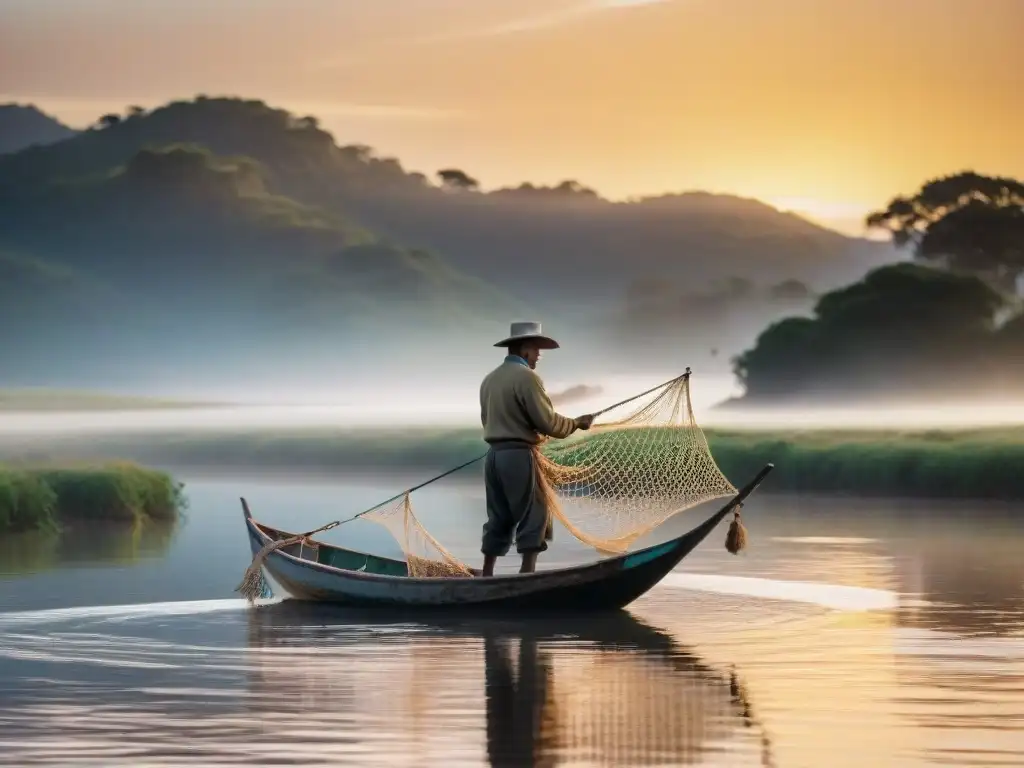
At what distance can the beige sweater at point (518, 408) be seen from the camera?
53.7ft

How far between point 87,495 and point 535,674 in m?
17.7

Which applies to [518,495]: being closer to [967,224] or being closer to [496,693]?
[496,693]

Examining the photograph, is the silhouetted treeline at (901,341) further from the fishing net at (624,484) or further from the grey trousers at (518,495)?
the grey trousers at (518,495)

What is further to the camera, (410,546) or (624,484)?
(410,546)

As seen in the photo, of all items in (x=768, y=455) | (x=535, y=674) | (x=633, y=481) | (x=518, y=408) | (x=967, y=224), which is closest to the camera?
(x=535, y=674)

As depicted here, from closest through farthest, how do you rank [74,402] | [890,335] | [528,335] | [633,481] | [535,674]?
[535,674], [528,335], [633,481], [890,335], [74,402]

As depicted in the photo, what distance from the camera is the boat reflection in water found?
10727 mm

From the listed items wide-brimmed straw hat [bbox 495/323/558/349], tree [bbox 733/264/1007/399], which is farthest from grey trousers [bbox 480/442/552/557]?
tree [bbox 733/264/1007/399]

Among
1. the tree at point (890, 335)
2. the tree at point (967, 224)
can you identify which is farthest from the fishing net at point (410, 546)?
the tree at point (967, 224)

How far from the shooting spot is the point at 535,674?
13500 mm

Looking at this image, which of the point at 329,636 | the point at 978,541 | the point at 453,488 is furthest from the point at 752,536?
the point at 453,488

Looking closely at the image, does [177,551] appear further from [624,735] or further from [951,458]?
[951,458]

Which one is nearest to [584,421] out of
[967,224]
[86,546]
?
[86,546]

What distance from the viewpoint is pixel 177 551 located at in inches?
992
